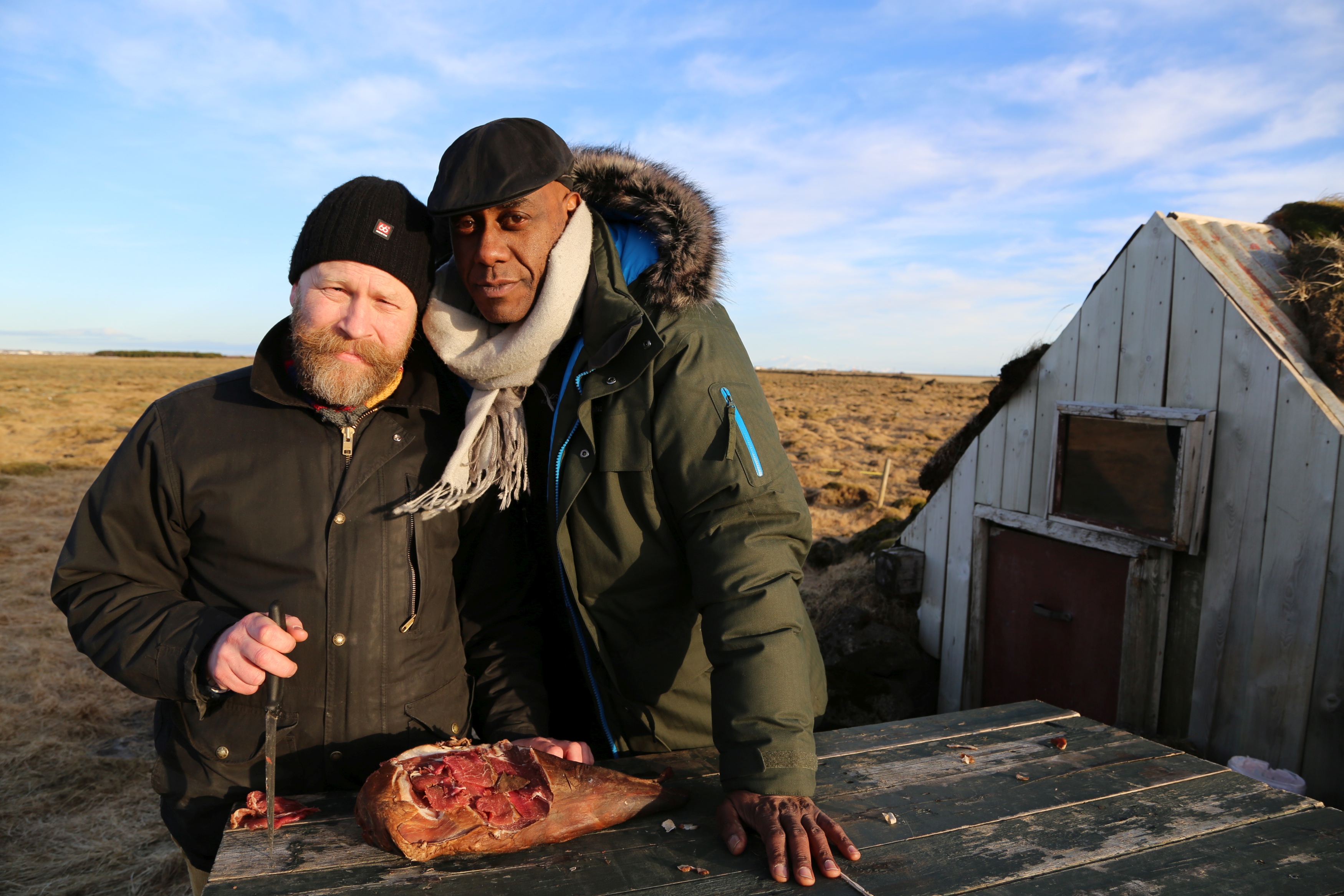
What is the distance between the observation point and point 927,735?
8.92 feet

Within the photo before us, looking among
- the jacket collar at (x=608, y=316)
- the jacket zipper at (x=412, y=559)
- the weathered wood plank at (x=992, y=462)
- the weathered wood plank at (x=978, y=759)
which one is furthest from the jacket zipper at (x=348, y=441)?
the weathered wood plank at (x=992, y=462)

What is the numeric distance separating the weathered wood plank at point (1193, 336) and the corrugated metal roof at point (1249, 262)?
6 centimetres

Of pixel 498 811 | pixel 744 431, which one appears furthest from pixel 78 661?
pixel 744 431

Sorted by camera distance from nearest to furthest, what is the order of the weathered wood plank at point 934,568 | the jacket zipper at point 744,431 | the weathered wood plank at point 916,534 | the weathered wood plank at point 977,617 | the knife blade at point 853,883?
the knife blade at point 853,883
the jacket zipper at point 744,431
the weathered wood plank at point 977,617
the weathered wood plank at point 934,568
the weathered wood plank at point 916,534

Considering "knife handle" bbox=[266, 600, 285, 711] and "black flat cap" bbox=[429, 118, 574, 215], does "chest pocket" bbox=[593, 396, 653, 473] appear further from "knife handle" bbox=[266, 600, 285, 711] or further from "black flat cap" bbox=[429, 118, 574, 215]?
"knife handle" bbox=[266, 600, 285, 711]

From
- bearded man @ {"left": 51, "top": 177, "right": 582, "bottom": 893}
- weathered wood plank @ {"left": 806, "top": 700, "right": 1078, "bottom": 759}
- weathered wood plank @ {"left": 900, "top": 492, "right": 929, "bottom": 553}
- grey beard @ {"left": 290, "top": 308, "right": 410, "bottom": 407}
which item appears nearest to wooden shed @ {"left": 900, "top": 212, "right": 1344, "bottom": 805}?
weathered wood plank @ {"left": 900, "top": 492, "right": 929, "bottom": 553}

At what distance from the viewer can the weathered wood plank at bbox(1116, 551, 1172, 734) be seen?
4.62 metres

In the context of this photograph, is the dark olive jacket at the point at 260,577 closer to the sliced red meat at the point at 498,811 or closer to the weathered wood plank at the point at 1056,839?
the sliced red meat at the point at 498,811

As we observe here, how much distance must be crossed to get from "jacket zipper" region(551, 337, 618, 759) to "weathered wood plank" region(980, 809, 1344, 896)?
1.18 meters

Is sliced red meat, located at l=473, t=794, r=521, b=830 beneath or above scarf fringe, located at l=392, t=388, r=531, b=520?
beneath

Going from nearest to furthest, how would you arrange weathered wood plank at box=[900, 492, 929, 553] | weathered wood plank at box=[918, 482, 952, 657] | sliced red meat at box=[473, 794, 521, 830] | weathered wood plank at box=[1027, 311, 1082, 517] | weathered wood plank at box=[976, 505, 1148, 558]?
sliced red meat at box=[473, 794, 521, 830], weathered wood plank at box=[976, 505, 1148, 558], weathered wood plank at box=[1027, 311, 1082, 517], weathered wood plank at box=[918, 482, 952, 657], weathered wood plank at box=[900, 492, 929, 553]

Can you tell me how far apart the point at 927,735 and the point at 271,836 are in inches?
77.9

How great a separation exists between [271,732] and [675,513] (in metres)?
1.12

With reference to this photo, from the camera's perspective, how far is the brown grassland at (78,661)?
4.69m
